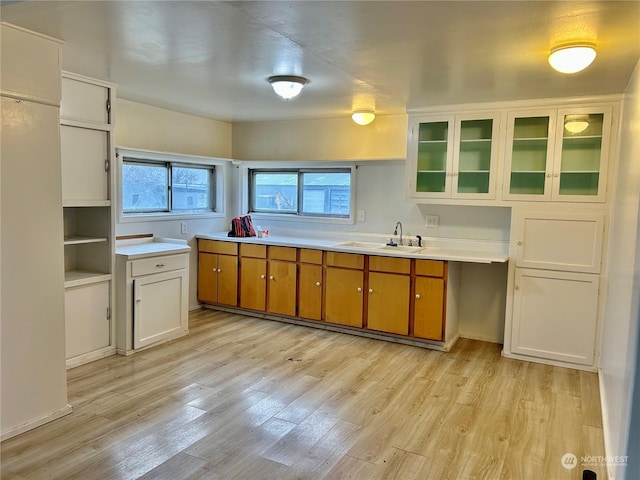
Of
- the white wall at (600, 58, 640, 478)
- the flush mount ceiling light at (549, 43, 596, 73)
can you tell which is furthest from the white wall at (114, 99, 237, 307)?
the white wall at (600, 58, 640, 478)

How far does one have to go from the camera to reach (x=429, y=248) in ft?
15.1

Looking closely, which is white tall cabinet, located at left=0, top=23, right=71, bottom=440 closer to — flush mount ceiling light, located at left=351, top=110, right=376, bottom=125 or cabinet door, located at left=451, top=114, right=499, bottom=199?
flush mount ceiling light, located at left=351, top=110, right=376, bottom=125

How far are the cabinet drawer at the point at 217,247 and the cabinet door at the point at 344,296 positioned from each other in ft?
3.71

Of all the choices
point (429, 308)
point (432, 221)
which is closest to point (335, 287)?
point (429, 308)


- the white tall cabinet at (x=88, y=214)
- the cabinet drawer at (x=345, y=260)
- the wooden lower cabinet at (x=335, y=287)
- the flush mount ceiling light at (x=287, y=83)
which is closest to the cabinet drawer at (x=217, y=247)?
the wooden lower cabinet at (x=335, y=287)

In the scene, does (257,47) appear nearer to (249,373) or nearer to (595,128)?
(249,373)

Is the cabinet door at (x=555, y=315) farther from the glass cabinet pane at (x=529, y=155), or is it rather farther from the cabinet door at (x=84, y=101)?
the cabinet door at (x=84, y=101)

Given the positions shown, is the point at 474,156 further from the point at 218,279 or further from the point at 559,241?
the point at 218,279

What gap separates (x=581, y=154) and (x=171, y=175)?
3.91 meters

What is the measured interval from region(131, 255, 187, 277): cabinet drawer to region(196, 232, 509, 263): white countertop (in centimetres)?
84

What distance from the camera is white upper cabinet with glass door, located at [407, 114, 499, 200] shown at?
4.06 metres

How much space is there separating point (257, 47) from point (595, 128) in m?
2.71

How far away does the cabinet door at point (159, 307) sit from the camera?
153 inches

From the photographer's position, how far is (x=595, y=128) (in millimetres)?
3646
